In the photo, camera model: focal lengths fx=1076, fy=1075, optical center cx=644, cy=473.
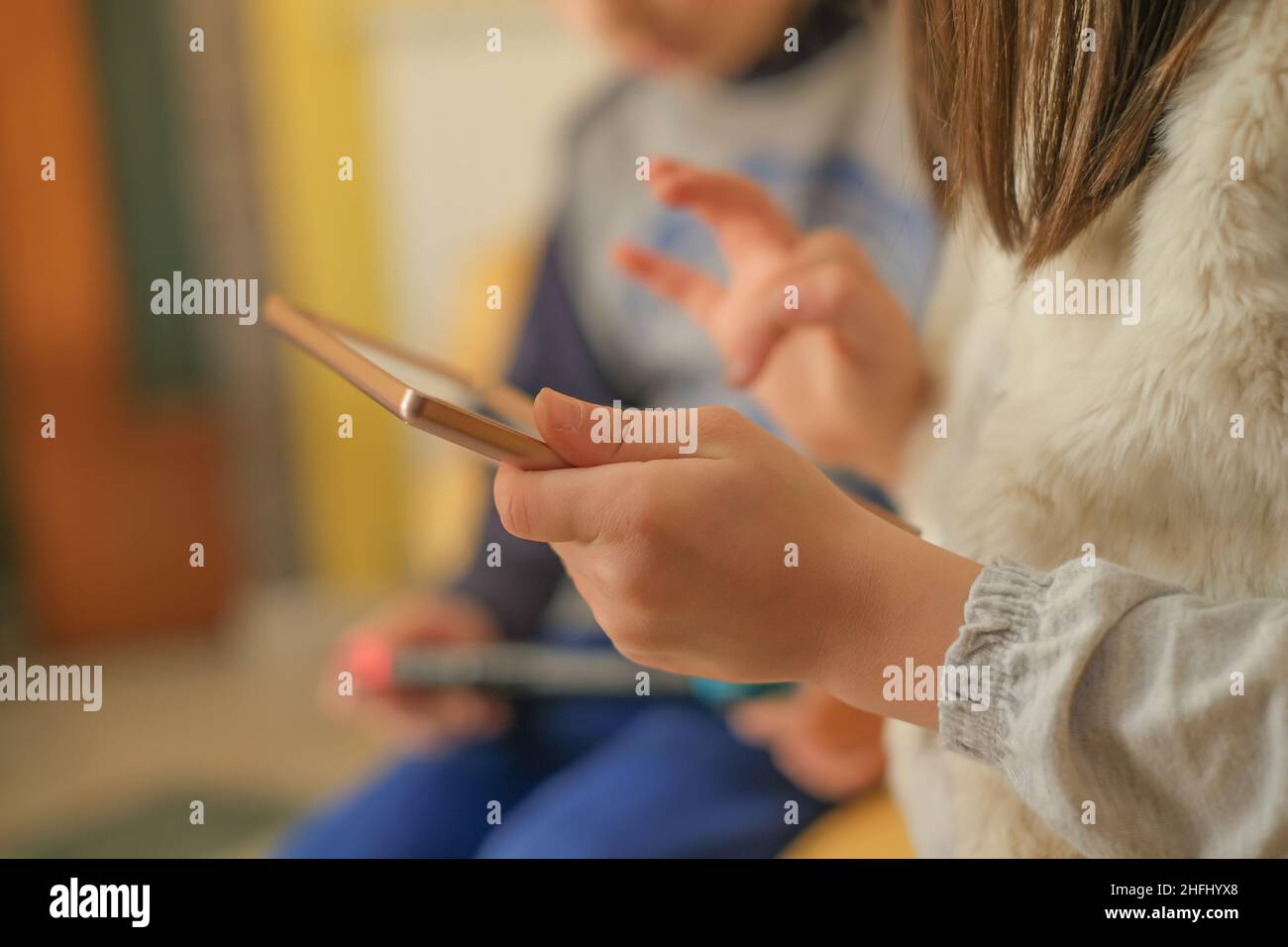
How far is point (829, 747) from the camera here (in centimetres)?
59

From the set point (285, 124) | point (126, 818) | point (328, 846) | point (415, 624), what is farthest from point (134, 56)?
point (328, 846)

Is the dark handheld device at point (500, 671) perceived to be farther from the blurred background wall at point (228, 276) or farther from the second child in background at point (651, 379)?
the blurred background wall at point (228, 276)

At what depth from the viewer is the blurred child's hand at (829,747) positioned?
59cm

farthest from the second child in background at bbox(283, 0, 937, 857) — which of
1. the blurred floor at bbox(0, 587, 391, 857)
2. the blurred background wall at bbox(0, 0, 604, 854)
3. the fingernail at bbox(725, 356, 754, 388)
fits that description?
the blurred background wall at bbox(0, 0, 604, 854)

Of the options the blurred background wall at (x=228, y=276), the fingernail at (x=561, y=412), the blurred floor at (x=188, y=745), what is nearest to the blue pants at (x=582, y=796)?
the fingernail at (x=561, y=412)

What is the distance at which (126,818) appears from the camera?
1318 mm

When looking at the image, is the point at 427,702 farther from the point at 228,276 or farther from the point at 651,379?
the point at 228,276

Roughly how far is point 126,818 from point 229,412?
0.72m

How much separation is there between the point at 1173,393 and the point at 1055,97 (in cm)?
11

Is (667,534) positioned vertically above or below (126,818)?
above

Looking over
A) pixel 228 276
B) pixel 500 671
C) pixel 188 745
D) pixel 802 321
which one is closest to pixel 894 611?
pixel 802 321

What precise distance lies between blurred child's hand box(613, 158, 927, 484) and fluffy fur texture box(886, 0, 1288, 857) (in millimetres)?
81

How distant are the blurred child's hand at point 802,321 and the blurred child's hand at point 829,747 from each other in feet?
0.50

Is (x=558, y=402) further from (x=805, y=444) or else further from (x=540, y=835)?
(x=540, y=835)
